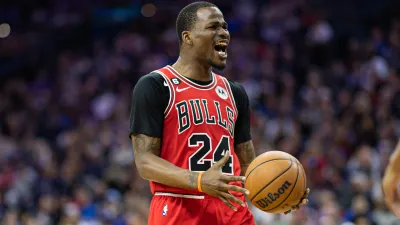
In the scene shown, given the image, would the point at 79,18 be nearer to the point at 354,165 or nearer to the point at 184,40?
the point at 354,165

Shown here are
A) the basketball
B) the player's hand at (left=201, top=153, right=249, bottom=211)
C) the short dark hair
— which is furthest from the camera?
the short dark hair

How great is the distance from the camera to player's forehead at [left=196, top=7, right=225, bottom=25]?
5938 millimetres

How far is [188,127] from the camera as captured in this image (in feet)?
18.9

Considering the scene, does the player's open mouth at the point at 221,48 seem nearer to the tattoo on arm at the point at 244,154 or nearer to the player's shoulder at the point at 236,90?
the player's shoulder at the point at 236,90

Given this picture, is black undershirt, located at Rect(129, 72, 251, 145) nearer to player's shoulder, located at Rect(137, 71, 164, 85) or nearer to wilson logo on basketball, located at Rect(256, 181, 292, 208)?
player's shoulder, located at Rect(137, 71, 164, 85)

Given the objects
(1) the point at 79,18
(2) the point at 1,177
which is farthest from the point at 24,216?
(1) the point at 79,18

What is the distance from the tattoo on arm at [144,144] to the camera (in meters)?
5.66

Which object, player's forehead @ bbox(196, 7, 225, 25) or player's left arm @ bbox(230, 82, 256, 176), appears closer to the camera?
player's forehead @ bbox(196, 7, 225, 25)

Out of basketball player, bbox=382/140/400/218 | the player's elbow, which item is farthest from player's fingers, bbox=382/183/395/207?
the player's elbow

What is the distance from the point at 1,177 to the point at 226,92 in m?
10.4

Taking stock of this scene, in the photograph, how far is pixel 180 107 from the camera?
5.80 m

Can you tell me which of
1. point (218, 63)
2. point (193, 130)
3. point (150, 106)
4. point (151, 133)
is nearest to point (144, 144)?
point (151, 133)

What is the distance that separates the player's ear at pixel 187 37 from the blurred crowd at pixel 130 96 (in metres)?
6.00

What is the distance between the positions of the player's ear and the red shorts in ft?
4.18
